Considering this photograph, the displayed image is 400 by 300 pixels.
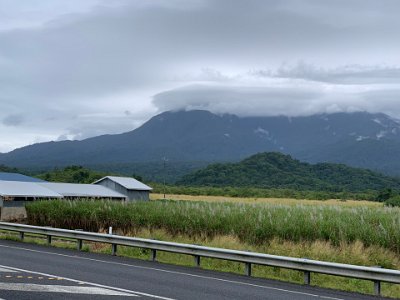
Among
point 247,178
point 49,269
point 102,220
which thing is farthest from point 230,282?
point 247,178

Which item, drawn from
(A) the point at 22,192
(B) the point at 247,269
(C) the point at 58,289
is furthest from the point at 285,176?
(C) the point at 58,289

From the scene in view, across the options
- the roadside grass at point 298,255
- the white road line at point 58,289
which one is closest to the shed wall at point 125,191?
the roadside grass at point 298,255

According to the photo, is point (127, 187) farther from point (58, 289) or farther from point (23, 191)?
point (58, 289)

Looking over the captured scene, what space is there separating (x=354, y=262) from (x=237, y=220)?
6.63m

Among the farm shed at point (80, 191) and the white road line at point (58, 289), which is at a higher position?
the farm shed at point (80, 191)

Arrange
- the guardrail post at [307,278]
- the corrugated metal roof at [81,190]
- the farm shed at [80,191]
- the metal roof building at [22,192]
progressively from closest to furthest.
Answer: the guardrail post at [307,278]
the metal roof building at [22,192]
the farm shed at [80,191]
the corrugated metal roof at [81,190]

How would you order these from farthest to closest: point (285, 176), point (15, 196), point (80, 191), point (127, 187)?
point (285, 176) < point (127, 187) < point (80, 191) < point (15, 196)

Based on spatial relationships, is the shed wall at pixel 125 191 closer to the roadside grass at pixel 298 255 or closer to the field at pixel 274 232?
the field at pixel 274 232

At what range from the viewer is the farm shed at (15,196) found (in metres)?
47.3

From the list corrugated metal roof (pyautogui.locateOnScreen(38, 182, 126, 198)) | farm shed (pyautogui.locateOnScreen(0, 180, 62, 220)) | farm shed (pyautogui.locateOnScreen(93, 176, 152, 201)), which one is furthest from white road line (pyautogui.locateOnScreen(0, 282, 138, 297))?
farm shed (pyautogui.locateOnScreen(93, 176, 152, 201))

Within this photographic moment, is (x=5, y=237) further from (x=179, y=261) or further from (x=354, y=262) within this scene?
(x=354, y=262)

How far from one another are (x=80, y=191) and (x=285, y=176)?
325ft

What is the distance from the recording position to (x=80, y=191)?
6116cm

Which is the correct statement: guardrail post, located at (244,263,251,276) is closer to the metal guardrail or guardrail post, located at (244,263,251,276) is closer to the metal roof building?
the metal guardrail
